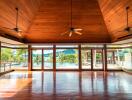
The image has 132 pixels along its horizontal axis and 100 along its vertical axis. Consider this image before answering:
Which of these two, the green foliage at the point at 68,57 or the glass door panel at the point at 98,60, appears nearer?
the glass door panel at the point at 98,60

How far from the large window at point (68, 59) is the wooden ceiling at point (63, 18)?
2374mm

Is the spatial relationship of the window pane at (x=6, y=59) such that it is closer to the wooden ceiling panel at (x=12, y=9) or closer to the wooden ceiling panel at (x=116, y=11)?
the wooden ceiling panel at (x=12, y=9)

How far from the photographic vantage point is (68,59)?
15328 mm

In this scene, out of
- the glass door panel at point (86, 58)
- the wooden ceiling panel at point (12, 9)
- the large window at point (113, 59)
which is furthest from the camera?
the glass door panel at point (86, 58)

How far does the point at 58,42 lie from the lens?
12922mm

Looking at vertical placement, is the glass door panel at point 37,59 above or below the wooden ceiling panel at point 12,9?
below

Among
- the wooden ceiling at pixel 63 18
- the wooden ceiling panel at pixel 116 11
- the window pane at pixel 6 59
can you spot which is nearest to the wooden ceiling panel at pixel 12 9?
the wooden ceiling at pixel 63 18

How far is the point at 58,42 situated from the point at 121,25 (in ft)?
17.0

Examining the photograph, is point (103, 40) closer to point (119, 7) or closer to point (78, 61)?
point (78, 61)

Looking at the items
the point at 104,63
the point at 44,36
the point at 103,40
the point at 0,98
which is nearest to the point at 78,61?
the point at 104,63

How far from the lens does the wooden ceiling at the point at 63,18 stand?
771 centimetres

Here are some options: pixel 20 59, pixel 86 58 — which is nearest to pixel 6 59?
pixel 20 59

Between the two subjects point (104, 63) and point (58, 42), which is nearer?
point (58, 42)

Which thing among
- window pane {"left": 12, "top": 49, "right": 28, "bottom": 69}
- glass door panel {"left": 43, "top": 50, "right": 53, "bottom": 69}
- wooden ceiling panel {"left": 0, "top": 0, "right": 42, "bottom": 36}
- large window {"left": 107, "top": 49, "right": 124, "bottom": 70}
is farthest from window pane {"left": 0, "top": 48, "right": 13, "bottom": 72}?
large window {"left": 107, "top": 49, "right": 124, "bottom": 70}
